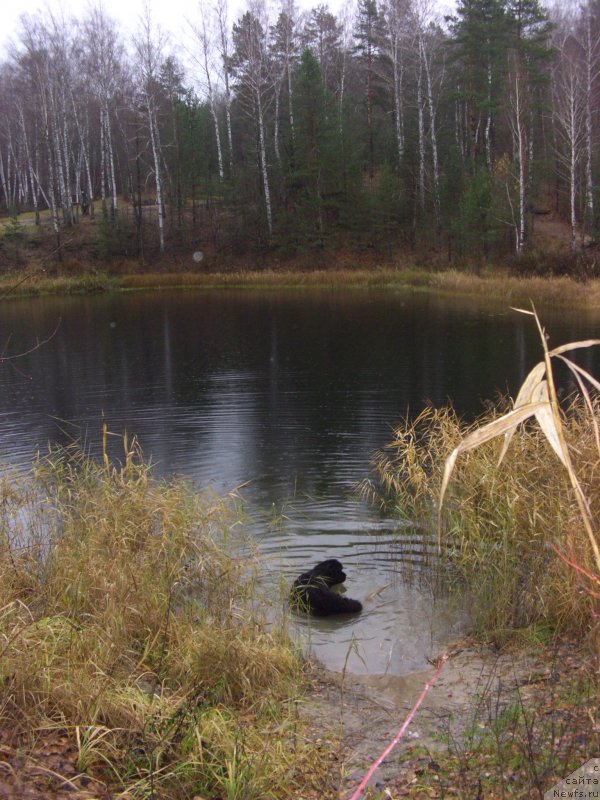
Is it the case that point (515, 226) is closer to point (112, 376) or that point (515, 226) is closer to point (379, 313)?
point (379, 313)

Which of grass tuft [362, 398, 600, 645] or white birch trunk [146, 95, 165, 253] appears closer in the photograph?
grass tuft [362, 398, 600, 645]

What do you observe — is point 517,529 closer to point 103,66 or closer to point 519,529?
point 519,529

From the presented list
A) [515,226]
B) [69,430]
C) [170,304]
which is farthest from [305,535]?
[515,226]

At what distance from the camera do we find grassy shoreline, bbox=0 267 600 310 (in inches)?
946

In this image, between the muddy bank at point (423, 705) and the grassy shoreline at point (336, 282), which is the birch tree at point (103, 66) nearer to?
the grassy shoreline at point (336, 282)

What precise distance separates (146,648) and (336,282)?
29453 mm

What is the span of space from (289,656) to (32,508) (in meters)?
3.17

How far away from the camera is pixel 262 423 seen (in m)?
11.2

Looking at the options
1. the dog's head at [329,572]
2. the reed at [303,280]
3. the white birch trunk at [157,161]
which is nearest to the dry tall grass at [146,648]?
the dog's head at [329,572]

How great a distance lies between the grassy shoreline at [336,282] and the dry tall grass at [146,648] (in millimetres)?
19149

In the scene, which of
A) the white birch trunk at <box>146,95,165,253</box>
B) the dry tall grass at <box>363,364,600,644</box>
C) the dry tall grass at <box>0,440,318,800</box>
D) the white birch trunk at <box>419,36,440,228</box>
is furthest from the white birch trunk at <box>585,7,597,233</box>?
the dry tall grass at <box>0,440,318,800</box>

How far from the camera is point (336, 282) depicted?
107 feet

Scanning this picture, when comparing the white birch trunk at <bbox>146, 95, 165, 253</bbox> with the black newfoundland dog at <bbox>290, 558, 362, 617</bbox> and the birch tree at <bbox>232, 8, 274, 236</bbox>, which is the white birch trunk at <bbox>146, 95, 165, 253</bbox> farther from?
the black newfoundland dog at <bbox>290, 558, 362, 617</bbox>

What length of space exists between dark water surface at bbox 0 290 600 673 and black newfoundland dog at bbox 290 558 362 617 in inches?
3.6
